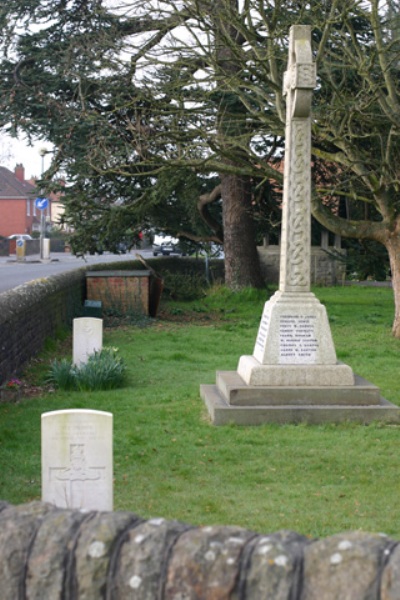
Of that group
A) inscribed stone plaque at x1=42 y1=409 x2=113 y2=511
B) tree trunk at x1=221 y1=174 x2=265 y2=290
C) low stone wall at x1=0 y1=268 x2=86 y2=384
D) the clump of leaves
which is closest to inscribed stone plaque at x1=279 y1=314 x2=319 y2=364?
the clump of leaves

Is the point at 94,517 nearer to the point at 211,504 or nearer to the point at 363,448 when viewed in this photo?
the point at 211,504

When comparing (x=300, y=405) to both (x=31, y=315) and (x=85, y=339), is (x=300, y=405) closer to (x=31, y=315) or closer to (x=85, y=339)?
→ (x=85, y=339)

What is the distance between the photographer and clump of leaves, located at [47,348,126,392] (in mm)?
11219

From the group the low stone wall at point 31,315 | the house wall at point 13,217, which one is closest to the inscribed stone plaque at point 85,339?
the low stone wall at point 31,315

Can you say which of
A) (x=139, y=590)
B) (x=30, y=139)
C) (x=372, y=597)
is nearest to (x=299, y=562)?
(x=372, y=597)

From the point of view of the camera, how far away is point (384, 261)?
2294 cm

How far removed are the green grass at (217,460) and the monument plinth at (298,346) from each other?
0.36 metres

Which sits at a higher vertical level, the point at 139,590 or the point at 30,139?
the point at 30,139

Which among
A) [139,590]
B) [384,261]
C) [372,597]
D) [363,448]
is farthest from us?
[384,261]

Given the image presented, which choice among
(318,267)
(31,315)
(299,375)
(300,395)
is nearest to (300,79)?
(299,375)

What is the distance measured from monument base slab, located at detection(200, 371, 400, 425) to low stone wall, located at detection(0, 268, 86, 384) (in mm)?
2899

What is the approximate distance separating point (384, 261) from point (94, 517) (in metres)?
20.6

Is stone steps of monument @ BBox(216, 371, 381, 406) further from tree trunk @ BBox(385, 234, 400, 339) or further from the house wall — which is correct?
the house wall

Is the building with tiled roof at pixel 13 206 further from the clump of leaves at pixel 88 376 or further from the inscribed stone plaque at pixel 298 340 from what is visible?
the inscribed stone plaque at pixel 298 340
